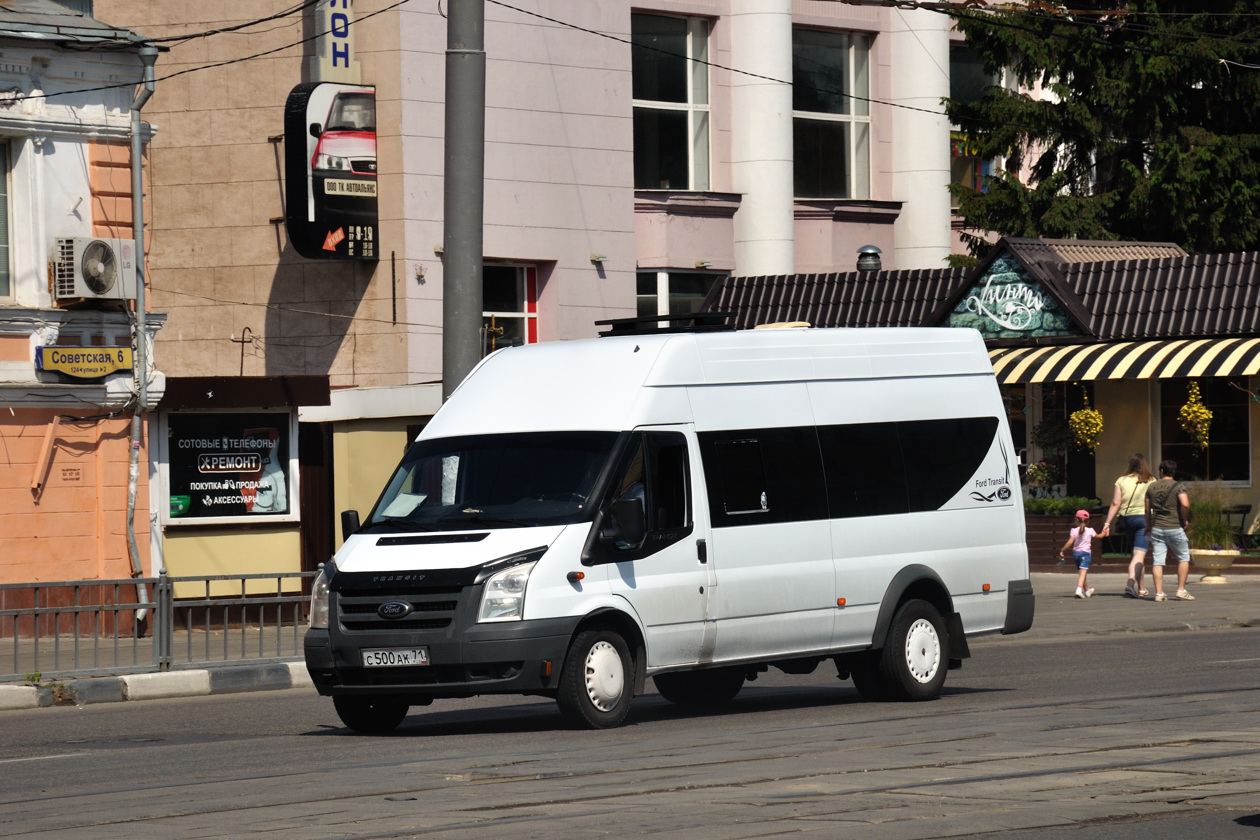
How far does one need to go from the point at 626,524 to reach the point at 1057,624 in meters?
10.4

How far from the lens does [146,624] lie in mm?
16453

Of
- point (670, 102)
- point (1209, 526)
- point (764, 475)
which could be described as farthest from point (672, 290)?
point (764, 475)

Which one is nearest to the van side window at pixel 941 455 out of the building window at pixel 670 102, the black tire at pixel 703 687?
the black tire at pixel 703 687

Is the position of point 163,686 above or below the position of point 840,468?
below

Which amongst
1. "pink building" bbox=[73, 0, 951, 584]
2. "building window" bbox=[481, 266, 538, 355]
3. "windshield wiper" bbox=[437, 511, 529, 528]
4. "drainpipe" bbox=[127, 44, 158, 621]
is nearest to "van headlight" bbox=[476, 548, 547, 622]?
"windshield wiper" bbox=[437, 511, 529, 528]

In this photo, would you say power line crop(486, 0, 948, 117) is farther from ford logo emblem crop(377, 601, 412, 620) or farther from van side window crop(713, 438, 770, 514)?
ford logo emblem crop(377, 601, 412, 620)

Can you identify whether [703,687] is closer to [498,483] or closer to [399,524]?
[498,483]

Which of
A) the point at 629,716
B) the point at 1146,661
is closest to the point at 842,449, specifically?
the point at 629,716

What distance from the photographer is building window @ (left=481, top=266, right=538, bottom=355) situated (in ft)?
101

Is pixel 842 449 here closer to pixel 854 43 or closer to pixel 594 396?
pixel 594 396

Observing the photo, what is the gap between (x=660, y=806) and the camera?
28.6 feet

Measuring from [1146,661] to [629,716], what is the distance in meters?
5.50

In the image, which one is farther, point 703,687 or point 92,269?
point 92,269

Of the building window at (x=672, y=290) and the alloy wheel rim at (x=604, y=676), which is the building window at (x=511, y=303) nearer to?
the building window at (x=672, y=290)
